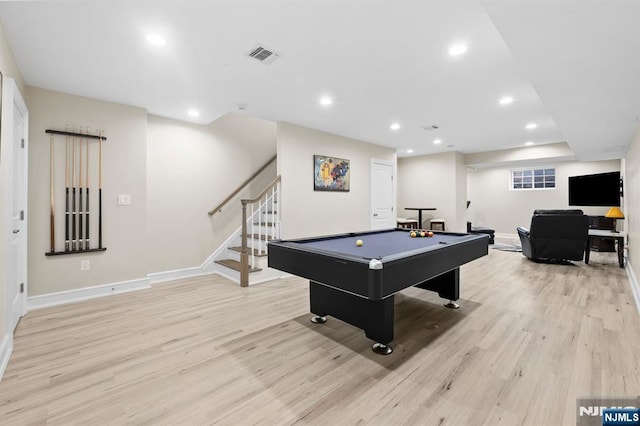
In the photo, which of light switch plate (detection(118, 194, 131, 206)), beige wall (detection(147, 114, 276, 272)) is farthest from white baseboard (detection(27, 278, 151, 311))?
light switch plate (detection(118, 194, 131, 206))

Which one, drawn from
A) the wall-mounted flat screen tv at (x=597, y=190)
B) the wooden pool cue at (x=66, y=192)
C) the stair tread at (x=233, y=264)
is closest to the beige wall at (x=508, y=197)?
the wall-mounted flat screen tv at (x=597, y=190)

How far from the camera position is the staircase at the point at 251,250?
4168mm

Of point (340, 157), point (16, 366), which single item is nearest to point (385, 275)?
point (16, 366)

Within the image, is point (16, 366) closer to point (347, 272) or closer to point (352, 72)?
point (347, 272)

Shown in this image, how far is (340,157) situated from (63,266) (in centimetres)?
458

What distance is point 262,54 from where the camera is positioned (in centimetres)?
265

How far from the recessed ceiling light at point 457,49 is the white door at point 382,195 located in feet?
12.8

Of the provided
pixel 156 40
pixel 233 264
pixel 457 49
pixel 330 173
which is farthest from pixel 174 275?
pixel 457 49

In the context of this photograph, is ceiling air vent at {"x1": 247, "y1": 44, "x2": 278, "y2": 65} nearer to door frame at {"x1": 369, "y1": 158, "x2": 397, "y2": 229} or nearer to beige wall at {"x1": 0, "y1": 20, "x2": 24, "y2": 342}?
beige wall at {"x1": 0, "y1": 20, "x2": 24, "y2": 342}

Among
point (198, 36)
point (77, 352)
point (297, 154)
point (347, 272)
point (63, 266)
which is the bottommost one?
point (77, 352)

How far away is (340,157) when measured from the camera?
19.0 ft

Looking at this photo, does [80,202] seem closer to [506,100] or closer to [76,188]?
[76,188]

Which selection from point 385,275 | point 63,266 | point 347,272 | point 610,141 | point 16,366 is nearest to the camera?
point 385,275

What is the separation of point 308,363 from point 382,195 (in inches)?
204
